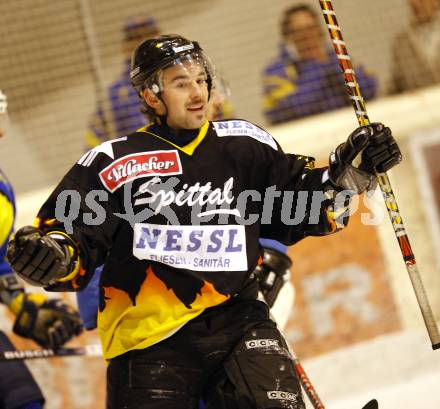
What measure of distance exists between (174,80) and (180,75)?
21mm

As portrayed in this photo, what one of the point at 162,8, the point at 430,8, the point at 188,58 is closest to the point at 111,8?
the point at 162,8

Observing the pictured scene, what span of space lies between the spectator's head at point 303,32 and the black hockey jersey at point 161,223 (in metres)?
2.31

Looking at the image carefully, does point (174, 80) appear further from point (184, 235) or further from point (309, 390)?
point (309, 390)

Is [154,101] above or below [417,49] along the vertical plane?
below

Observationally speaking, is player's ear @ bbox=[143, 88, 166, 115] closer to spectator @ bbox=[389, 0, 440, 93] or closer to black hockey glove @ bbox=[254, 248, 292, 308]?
black hockey glove @ bbox=[254, 248, 292, 308]

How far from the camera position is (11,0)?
4.63m

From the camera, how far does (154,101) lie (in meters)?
2.73

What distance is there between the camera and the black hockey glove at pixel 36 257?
2.39m

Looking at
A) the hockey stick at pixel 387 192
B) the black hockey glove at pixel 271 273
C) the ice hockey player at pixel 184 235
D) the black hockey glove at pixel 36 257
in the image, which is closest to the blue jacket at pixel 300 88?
the black hockey glove at pixel 271 273

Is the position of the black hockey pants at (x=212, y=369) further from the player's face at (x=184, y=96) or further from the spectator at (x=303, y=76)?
the spectator at (x=303, y=76)

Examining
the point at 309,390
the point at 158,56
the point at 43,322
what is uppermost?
the point at 158,56

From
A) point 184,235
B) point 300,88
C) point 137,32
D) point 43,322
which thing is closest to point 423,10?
point 300,88

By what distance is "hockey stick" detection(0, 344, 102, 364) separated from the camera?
3238mm

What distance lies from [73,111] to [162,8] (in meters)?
0.69
